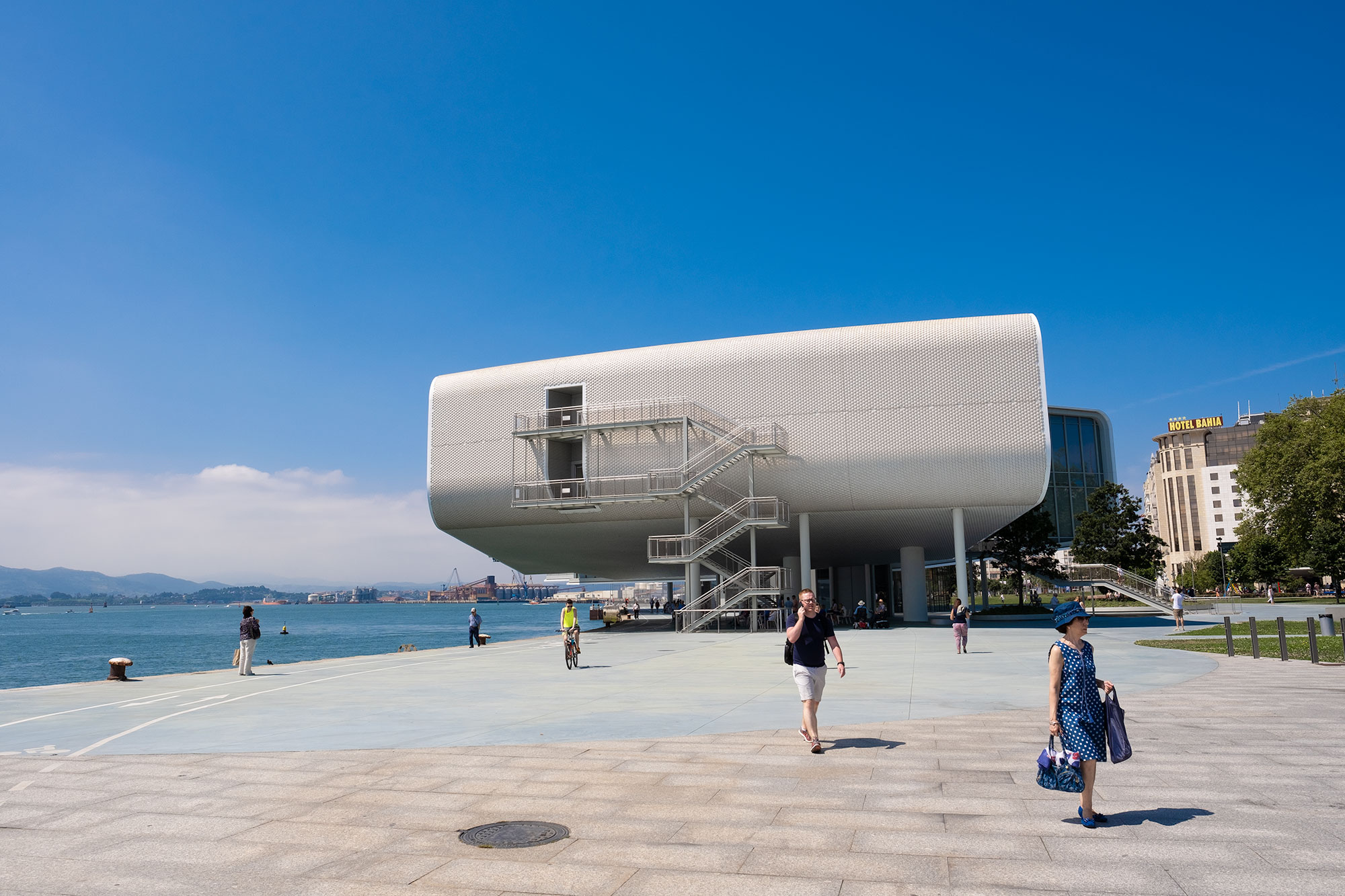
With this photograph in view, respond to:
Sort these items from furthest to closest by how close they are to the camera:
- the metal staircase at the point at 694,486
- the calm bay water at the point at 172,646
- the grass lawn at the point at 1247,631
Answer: the calm bay water at the point at 172,646
the metal staircase at the point at 694,486
the grass lawn at the point at 1247,631

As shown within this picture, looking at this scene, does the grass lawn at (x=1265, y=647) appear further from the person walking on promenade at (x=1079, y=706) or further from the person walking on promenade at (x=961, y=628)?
the person walking on promenade at (x=1079, y=706)

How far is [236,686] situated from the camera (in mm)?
19594

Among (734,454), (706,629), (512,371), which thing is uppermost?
(512,371)

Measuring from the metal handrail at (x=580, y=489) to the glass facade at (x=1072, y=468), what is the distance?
50344 mm

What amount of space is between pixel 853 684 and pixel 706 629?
2600cm

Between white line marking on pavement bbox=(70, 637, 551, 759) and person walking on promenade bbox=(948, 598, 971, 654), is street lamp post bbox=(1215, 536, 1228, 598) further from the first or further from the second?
white line marking on pavement bbox=(70, 637, 551, 759)

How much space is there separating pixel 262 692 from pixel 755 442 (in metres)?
26.7

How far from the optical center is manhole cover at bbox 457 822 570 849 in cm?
667

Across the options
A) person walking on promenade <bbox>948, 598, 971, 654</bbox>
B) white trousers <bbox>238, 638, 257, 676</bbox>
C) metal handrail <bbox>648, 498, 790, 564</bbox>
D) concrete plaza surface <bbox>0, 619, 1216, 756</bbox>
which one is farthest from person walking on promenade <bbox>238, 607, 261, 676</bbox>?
person walking on promenade <bbox>948, 598, 971, 654</bbox>

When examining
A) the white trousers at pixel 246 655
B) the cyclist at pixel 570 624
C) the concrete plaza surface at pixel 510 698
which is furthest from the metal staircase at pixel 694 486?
the white trousers at pixel 246 655

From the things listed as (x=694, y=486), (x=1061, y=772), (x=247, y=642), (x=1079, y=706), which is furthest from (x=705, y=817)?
(x=694, y=486)

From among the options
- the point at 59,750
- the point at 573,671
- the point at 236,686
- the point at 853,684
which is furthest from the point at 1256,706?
the point at 236,686

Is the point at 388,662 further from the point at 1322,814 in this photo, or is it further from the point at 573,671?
the point at 1322,814

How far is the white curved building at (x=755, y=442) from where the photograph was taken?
39.8 m
